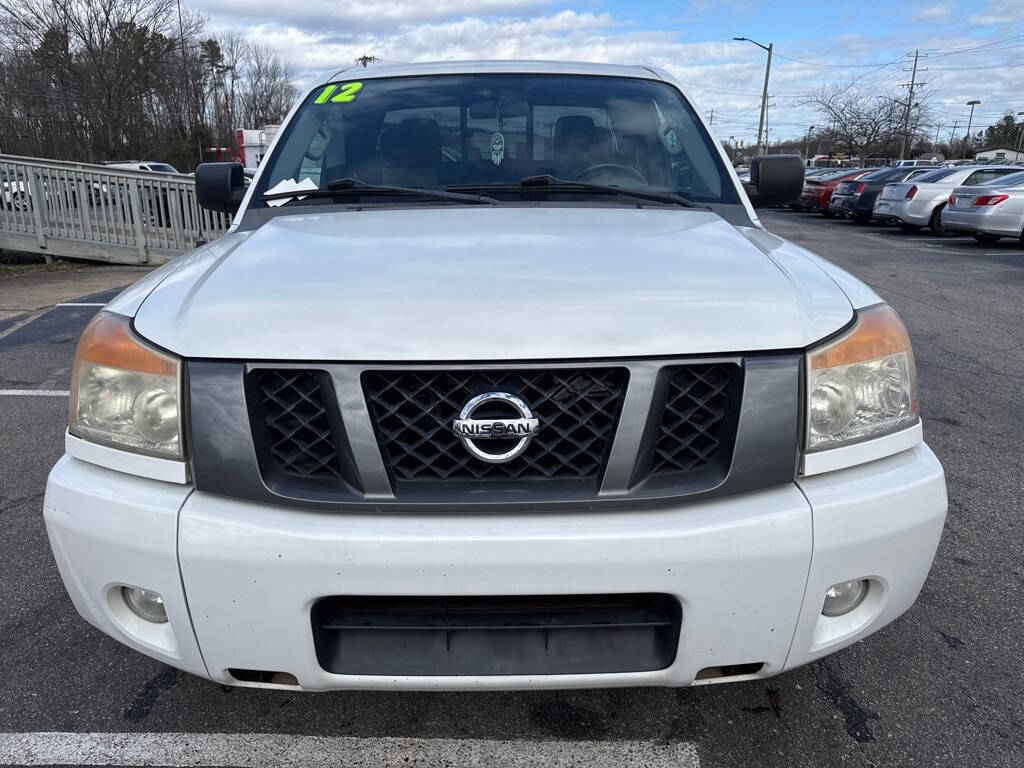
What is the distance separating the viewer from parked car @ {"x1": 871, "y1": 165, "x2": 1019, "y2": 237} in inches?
678

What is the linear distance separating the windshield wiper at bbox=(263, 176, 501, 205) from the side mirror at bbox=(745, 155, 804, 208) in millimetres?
1332

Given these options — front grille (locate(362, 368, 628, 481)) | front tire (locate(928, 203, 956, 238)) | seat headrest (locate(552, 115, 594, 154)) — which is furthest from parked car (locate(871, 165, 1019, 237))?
front grille (locate(362, 368, 628, 481))

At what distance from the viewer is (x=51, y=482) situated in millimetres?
1759

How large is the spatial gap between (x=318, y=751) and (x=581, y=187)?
1934 mm

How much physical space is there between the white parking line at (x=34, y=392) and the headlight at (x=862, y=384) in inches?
200

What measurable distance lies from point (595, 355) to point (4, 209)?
1334cm

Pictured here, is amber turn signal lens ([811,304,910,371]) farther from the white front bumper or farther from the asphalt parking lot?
the asphalt parking lot

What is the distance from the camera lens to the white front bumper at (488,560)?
5.05 ft

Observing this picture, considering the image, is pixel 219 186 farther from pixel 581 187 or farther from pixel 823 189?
pixel 823 189

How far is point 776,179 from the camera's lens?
3254 mm

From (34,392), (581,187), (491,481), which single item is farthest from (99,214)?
(491,481)

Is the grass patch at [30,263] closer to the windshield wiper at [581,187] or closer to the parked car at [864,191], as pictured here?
the windshield wiper at [581,187]

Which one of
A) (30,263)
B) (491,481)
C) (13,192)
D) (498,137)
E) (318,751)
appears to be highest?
(498,137)

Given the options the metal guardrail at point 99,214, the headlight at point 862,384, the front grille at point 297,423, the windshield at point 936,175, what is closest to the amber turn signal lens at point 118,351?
the front grille at point 297,423
